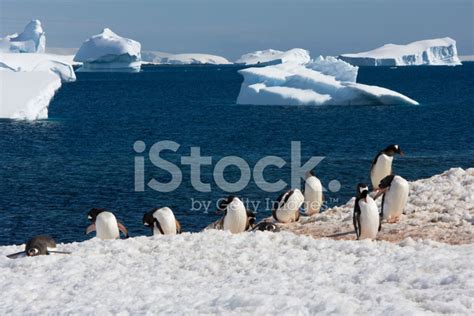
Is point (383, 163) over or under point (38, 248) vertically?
over

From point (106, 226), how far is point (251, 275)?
5932 millimetres

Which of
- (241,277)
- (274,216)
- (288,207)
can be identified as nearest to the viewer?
(241,277)

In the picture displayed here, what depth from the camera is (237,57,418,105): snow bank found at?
73.9m

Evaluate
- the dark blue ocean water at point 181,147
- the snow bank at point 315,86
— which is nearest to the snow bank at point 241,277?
the dark blue ocean water at point 181,147

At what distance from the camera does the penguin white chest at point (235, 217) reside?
1761cm

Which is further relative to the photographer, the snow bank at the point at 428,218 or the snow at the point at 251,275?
the snow bank at the point at 428,218

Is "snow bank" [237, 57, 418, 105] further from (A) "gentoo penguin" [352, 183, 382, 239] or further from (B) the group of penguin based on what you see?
(A) "gentoo penguin" [352, 183, 382, 239]

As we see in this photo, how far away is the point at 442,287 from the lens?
11094mm

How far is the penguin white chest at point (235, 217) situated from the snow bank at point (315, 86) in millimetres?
55801

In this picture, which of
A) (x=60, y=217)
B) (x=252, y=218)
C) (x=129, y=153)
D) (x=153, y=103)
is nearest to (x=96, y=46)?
(x=153, y=103)

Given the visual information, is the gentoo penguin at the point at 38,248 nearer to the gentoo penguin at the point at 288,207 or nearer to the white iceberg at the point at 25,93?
the gentoo penguin at the point at 288,207

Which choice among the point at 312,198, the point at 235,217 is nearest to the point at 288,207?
the point at 235,217

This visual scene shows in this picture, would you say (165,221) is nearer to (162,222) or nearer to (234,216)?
(162,222)

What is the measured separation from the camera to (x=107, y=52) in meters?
148
